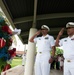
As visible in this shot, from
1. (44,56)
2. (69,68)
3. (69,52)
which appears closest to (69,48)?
(69,52)

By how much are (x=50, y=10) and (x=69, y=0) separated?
128 centimetres

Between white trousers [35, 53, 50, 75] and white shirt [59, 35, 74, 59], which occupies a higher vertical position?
white shirt [59, 35, 74, 59]

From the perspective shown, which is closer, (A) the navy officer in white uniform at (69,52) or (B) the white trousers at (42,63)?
(A) the navy officer in white uniform at (69,52)

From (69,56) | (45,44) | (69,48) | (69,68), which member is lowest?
(69,68)

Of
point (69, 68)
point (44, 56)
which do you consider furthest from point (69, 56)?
point (44, 56)

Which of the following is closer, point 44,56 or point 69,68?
point 69,68

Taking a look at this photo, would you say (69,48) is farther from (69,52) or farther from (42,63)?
(42,63)

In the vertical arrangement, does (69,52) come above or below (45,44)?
below

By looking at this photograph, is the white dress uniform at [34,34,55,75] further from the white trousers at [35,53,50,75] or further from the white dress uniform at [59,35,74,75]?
the white dress uniform at [59,35,74,75]

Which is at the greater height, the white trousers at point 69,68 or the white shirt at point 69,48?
the white shirt at point 69,48

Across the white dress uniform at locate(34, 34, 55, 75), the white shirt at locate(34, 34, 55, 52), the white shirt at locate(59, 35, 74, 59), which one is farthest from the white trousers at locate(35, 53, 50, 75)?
the white shirt at locate(59, 35, 74, 59)

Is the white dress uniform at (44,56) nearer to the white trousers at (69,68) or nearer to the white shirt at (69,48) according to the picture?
the white shirt at (69,48)

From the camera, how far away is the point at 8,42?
80.1 inches

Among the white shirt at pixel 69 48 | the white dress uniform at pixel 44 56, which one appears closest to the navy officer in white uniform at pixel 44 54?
the white dress uniform at pixel 44 56
